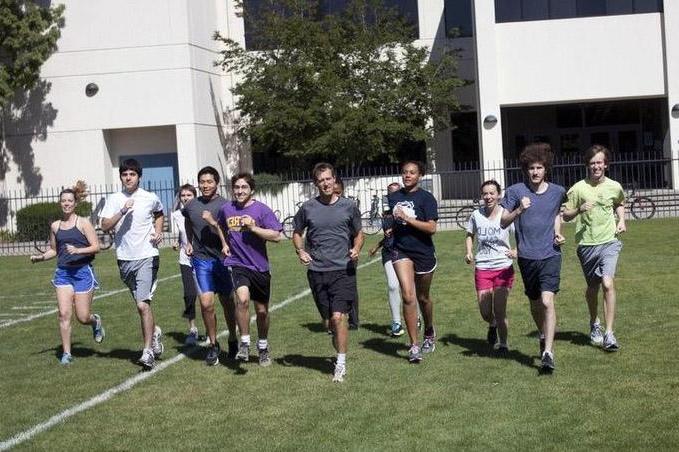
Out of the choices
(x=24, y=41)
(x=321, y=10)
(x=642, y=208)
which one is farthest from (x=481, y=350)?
(x=321, y=10)

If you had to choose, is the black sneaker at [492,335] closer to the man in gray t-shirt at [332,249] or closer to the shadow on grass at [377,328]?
the shadow on grass at [377,328]

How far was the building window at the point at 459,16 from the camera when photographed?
37844 mm

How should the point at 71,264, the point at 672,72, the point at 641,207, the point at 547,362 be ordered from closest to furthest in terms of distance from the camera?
the point at 547,362, the point at 71,264, the point at 641,207, the point at 672,72

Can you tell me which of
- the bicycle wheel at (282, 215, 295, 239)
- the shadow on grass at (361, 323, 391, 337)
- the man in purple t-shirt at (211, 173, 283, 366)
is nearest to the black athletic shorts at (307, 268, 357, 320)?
the man in purple t-shirt at (211, 173, 283, 366)

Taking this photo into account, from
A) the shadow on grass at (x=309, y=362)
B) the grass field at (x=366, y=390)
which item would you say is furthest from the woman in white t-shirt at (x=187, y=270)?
the shadow on grass at (x=309, y=362)

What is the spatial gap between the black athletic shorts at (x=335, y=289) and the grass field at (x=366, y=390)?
2.06 feet

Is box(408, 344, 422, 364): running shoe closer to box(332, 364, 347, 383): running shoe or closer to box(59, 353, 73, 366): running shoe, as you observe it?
box(332, 364, 347, 383): running shoe

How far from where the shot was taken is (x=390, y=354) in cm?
1005

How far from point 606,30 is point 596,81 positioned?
171 cm

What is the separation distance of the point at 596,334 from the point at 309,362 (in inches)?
112

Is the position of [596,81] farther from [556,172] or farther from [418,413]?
[418,413]

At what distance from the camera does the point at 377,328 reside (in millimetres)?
11883

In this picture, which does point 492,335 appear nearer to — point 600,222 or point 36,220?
point 600,222

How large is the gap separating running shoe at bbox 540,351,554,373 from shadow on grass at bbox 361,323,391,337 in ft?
9.86
